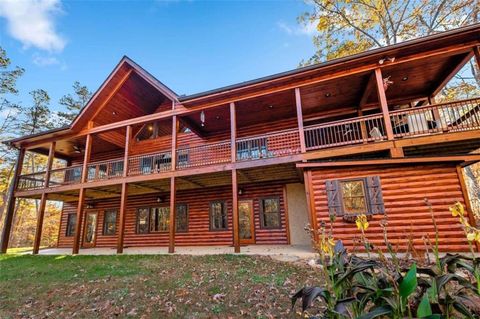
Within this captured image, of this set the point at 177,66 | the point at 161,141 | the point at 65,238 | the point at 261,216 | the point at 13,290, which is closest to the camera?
the point at 13,290

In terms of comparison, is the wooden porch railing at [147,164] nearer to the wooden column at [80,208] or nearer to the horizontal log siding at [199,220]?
the horizontal log siding at [199,220]

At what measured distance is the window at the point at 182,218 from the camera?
12750mm

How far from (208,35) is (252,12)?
16.0ft

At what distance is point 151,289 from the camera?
5.18 m

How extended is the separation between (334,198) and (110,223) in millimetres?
13355

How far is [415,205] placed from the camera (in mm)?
7496

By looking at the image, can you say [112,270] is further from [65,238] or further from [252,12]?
[252,12]

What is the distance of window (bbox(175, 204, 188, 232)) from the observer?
41.8 ft

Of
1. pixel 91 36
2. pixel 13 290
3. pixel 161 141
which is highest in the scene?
pixel 91 36

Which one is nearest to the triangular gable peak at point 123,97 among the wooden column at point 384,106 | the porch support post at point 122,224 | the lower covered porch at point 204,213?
the lower covered porch at point 204,213

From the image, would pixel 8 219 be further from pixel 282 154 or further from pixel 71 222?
pixel 282 154

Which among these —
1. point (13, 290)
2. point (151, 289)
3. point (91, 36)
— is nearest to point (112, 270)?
point (13, 290)

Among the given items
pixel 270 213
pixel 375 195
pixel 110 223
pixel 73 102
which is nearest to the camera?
pixel 375 195

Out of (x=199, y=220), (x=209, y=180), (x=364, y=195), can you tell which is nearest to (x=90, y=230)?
(x=199, y=220)
